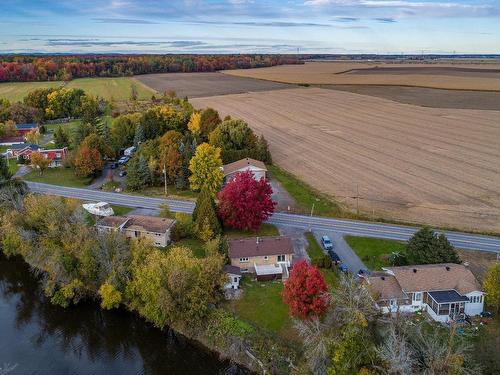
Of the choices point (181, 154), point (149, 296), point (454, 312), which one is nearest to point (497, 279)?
point (454, 312)

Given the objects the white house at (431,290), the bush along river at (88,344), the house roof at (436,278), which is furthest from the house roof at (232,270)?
the house roof at (436,278)

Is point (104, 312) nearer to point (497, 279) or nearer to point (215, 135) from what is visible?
point (497, 279)

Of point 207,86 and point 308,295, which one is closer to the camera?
point 308,295

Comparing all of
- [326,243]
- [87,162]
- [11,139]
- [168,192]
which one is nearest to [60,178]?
[87,162]

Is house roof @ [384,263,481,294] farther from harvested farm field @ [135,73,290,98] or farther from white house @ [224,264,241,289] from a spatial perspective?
harvested farm field @ [135,73,290,98]

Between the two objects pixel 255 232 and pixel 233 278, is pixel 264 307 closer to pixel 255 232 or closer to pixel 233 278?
pixel 233 278

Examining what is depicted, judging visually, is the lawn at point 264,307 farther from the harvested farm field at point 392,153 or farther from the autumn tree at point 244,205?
the harvested farm field at point 392,153
